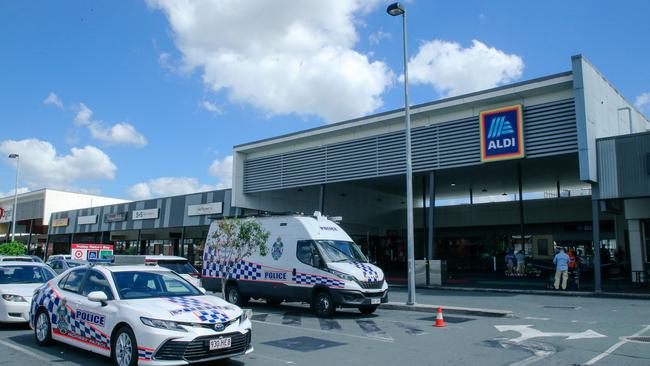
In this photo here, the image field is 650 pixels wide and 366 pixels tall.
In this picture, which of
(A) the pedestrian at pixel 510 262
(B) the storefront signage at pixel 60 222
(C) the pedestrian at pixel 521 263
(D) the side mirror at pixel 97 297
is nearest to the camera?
(D) the side mirror at pixel 97 297

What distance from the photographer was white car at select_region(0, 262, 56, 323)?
11086 mm

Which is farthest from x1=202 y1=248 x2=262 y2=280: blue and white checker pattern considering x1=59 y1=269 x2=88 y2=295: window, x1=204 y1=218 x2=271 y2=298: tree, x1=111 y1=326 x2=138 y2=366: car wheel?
x1=111 y1=326 x2=138 y2=366: car wheel

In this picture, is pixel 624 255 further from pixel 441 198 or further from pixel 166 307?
pixel 166 307

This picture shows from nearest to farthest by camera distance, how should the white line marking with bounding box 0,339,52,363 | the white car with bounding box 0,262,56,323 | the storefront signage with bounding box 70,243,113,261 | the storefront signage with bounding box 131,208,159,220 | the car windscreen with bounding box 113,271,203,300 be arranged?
the car windscreen with bounding box 113,271,203,300 < the white line marking with bounding box 0,339,52,363 < the white car with bounding box 0,262,56,323 < the storefront signage with bounding box 70,243,113,261 < the storefront signage with bounding box 131,208,159,220

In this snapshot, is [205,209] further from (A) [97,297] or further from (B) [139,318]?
(B) [139,318]

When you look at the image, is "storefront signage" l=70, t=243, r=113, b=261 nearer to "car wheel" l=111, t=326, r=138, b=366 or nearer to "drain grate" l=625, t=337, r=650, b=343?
"car wheel" l=111, t=326, r=138, b=366

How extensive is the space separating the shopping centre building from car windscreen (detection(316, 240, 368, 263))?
786cm

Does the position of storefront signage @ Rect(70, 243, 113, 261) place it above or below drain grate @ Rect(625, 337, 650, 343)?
above

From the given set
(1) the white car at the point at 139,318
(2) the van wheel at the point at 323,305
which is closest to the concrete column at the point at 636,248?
(2) the van wheel at the point at 323,305

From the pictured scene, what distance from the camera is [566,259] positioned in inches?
796

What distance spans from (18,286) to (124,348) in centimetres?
596

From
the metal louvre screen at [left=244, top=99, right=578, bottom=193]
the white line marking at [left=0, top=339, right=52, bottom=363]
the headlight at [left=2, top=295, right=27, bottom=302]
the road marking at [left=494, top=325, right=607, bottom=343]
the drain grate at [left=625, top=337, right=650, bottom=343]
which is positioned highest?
the metal louvre screen at [left=244, top=99, right=578, bottom=193]

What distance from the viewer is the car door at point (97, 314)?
7.64 meters

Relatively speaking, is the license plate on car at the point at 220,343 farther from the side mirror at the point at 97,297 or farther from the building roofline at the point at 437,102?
the building roofline at the point at 437,102
